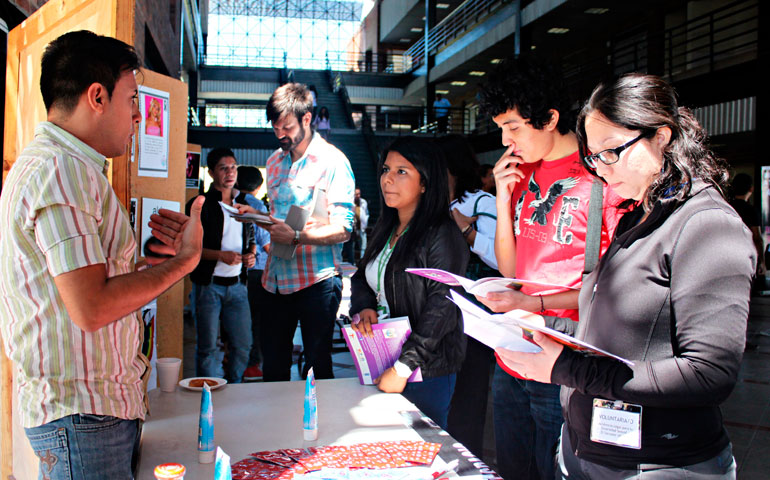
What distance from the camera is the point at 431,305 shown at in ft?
7.17

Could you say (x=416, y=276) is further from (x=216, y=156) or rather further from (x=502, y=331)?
(x=216, y=156)

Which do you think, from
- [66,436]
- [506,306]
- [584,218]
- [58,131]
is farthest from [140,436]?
[584,218]

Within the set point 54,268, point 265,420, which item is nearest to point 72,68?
point 54,268

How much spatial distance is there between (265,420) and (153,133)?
5.46 feet

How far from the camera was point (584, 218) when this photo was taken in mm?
1786

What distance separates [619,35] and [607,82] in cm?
1620

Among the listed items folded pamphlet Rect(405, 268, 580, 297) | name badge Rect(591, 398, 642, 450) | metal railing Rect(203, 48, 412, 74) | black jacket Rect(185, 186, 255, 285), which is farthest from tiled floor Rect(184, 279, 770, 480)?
metal railing Rect(203, 48, 412, 74)

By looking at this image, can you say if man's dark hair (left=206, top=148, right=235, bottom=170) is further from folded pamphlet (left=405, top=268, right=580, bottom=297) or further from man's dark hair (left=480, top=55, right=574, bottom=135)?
folded pamphlet (left=405, top=268, right=580, bottom=297)

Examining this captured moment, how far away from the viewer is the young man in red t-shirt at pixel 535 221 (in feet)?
5.95

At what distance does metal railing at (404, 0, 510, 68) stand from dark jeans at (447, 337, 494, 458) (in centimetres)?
1719

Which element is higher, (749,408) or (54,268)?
(54,268)

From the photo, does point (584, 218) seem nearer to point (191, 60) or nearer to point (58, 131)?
point (58, 131)

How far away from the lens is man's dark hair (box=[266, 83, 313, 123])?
298 cm

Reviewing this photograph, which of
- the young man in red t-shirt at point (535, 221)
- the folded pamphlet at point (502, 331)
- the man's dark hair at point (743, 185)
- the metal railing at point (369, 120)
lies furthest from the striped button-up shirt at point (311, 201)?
the metal railing at point (369, 120)
